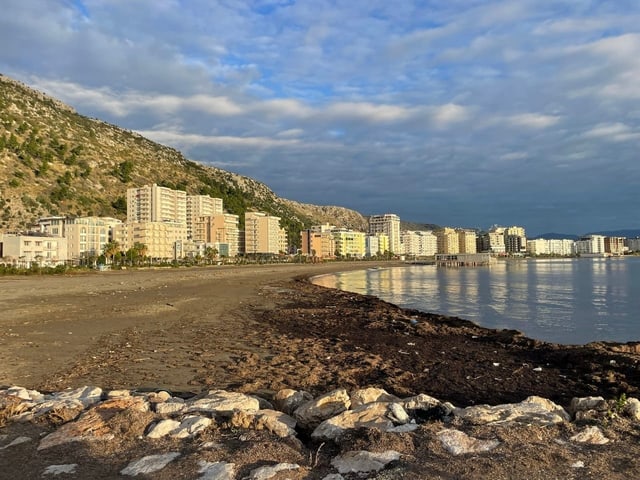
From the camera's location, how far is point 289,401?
7379mm

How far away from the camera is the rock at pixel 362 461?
484 cm

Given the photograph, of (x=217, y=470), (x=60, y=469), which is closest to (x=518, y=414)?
(x=217, y=470)

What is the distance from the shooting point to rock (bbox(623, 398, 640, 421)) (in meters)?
6.22

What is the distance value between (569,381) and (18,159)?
147 m

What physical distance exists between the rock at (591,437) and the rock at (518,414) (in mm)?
451

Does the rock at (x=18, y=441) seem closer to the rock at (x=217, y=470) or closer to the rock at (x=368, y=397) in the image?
the rock at (x=217, y=470)

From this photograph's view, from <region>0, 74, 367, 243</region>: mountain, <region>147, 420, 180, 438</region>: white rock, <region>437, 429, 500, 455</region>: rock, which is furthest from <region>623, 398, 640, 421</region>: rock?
<region>0, 74, 367, 243</region>: mountain

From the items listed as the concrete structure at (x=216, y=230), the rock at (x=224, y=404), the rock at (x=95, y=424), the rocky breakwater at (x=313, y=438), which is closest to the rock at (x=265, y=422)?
the rocky breakwater at (x=313, y=438)

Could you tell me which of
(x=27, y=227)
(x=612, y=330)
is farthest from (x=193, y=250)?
(x=612, y=330)

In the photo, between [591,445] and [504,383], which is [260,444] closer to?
[591,445]

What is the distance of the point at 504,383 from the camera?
10.5m

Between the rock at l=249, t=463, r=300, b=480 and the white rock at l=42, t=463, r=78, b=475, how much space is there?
203 centimetres

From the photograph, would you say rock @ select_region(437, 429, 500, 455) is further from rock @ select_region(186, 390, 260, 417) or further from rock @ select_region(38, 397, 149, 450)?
rock @ select_region(38, 397, 149, 450)

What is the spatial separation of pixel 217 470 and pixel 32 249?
106 m
